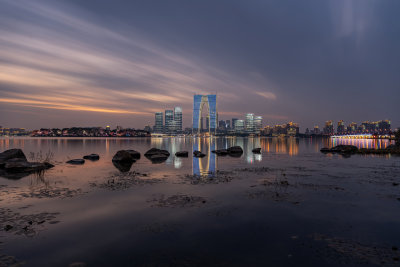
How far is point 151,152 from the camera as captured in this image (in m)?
52.7

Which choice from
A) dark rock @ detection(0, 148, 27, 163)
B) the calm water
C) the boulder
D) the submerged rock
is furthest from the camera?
dark rock @ detection(0, 148, 27, 163)

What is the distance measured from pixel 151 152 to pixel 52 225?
1593 inches

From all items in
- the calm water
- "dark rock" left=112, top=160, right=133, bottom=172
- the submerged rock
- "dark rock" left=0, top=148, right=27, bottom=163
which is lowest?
the calm water

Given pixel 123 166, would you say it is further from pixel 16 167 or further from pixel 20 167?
pixel 16 167

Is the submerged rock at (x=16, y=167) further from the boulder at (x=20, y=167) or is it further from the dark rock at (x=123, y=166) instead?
the dark rock at (x=123, y=166)

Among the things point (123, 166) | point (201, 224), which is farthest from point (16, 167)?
point (201, 224)

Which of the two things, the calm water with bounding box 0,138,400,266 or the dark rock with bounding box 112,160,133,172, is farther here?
the dark rock with bounding box 112,160,133,172

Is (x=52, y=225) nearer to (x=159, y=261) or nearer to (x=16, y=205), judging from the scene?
(x=16, y=205)

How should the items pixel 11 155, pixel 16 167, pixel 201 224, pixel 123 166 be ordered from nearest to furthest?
1. pixel 201 224
2. pixel 16 167
3. pixel 11 155
4. pixel 123 166

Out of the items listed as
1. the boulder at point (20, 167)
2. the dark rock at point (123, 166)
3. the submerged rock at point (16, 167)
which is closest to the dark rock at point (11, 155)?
the submerged rock at point (16, 167)

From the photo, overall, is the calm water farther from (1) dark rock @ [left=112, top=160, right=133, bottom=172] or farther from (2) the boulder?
(1) dark rock @ [left=112, top=160, right=133, bottom=172]

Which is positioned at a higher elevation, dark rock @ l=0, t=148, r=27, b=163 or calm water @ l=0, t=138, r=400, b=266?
dark rock @ l=0, t=148, r=27, b=163

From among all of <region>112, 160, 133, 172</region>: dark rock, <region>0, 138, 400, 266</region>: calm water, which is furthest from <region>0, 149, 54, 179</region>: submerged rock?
<region>112, 160, 133, 172</region>: dark rock

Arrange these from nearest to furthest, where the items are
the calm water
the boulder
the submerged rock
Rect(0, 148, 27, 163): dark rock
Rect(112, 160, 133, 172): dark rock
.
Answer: the calm water
the submerged rock
the boulder
Rect(112, 160, 133, 172): dark rock
Rect(0, 148, 27, 163): dark rock
